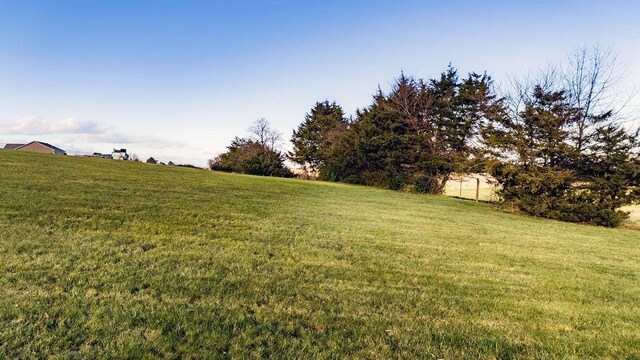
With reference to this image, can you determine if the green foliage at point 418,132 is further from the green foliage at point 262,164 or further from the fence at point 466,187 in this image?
the green foliage at point 262,164

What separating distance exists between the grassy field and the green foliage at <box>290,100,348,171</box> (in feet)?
146

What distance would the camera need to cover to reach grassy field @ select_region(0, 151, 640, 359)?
309 centimetres

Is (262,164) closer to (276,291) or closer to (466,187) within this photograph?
(466,187)

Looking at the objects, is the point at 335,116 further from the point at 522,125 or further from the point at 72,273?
the point at 72,273

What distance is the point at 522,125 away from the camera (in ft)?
61.9

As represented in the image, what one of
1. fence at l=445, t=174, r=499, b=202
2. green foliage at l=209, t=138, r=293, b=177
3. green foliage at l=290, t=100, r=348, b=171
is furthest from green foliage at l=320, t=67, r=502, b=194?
green foliage at l=290, t=100, r=348, b=171

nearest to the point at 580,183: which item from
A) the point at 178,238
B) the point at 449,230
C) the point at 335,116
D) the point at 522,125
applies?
the point at 522,125

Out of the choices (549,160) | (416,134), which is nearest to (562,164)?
(549,160)

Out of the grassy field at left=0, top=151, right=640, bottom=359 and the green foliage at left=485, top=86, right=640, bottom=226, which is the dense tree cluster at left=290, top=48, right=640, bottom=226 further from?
the grassy field at left=0, top=151, right=640, bottom=359

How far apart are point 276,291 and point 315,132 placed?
53.9 meters

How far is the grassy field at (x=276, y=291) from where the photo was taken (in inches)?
122

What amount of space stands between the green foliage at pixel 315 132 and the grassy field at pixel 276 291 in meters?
44.4

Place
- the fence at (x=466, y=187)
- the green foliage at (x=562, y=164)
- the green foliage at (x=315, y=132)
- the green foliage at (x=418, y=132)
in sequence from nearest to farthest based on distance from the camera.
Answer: the green foliage at (x=562, y=164)
the fence at (x=466, y=187)
the green foliage at (x=418, y=132)
the green foliage at (x=315, y=132)

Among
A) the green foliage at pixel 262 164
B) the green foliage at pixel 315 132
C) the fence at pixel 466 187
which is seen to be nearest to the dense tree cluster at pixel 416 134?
the fence at pixel 466 187
